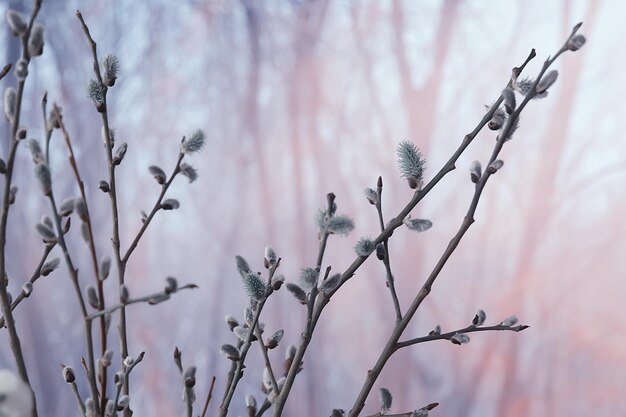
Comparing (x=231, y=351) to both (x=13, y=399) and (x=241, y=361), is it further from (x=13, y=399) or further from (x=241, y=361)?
(x=13, y=399)

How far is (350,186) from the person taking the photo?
1.40m

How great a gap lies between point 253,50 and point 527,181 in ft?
1.98

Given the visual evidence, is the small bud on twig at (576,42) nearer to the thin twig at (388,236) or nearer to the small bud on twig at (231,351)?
the thin twig at (388,236)

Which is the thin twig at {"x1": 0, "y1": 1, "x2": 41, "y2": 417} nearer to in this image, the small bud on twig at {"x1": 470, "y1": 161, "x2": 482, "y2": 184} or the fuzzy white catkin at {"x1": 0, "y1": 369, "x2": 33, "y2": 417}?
the fuzzy white catkin at {"x1": 0, "y1": 369, "x2": 33, "y2": 417}

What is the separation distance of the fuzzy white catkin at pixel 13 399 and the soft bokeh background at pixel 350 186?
1.05 metres

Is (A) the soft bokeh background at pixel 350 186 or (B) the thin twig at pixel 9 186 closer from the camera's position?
(B) the thin twig at pixel 9 186

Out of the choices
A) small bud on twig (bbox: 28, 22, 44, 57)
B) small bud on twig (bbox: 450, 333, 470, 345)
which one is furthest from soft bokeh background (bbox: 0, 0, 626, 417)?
small bud on twig (bbox: 28, 22, 44, 57)

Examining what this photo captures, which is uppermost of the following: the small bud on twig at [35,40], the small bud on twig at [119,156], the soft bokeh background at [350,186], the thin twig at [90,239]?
the soft bokeh background at [350,186]

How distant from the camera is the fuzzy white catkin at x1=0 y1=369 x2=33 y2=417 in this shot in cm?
33

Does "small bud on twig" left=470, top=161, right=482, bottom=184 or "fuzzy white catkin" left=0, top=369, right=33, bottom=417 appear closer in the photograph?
"fuzzy white catkin" left=0, top=369, right=33, bottom=417

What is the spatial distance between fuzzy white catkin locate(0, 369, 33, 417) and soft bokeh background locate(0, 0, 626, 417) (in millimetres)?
1051

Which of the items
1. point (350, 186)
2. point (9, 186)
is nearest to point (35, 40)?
point (9, 186)

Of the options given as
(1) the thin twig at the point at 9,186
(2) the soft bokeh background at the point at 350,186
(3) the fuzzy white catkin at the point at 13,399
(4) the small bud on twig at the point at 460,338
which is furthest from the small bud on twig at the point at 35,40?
(2) the soft bokeh background at the point at 350,186

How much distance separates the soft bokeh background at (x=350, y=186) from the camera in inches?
51.9
